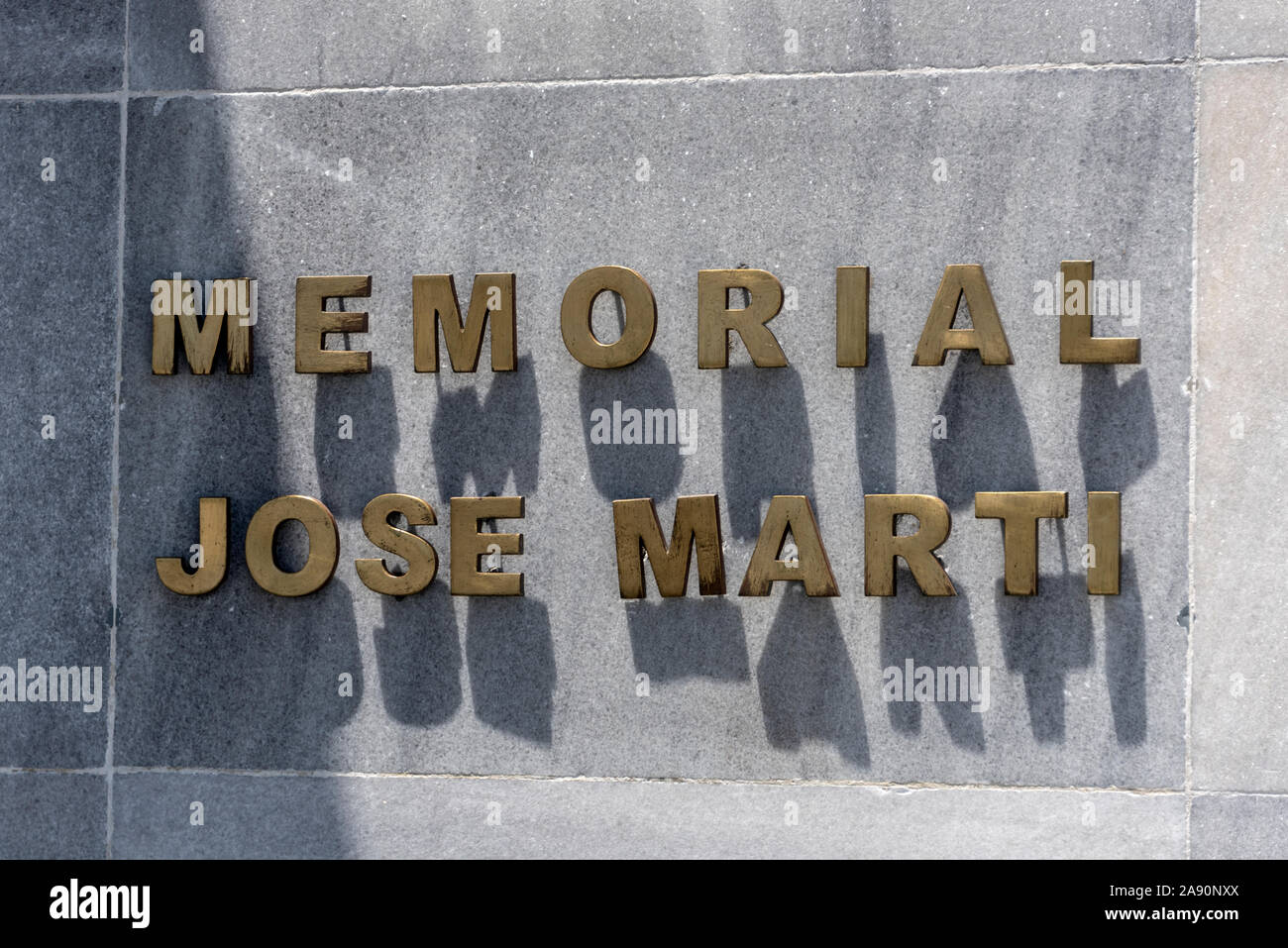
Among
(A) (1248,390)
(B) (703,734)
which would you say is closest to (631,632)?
(B) (703,734)

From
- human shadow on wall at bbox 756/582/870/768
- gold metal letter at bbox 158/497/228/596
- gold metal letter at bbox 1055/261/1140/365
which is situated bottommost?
human shadow on wall at bbox 756/582/870/768

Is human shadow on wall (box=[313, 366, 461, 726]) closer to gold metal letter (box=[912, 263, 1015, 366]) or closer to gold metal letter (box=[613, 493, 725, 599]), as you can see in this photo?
gold metal letter (box=[613, 493, 725, 599])

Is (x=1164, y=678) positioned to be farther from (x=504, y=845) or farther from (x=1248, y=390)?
(x=504, y=845)

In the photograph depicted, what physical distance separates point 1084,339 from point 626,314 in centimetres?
220

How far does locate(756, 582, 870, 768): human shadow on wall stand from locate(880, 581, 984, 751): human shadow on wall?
0.66ft

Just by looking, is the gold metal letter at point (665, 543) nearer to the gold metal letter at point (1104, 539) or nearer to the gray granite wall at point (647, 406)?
the gray granite wall at point (647, 406)

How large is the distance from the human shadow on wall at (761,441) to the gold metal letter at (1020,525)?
2.82ft

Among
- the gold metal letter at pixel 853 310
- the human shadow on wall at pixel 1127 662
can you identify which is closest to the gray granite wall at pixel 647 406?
the human shadow on wall at pixel 1127 662

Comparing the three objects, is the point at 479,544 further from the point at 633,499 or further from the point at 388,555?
the point at 633,499

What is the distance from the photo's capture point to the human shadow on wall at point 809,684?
16.8 ft

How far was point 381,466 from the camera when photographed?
210 inches

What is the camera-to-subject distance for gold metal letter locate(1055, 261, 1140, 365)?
4.91 m

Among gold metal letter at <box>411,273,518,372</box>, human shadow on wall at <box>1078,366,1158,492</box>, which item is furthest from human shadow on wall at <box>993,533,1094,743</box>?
gold metal letter at <box>411,273,518,372</box>
